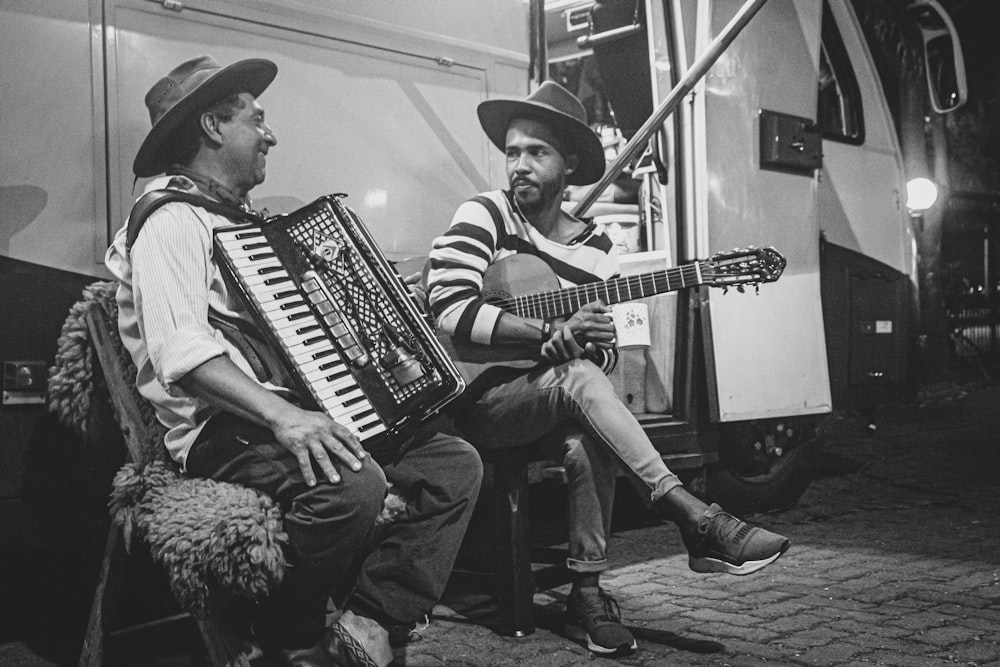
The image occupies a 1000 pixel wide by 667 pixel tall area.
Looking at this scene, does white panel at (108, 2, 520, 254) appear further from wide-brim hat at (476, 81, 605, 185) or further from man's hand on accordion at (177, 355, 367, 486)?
man's hand on accordion at (177, 355, 367, 486)

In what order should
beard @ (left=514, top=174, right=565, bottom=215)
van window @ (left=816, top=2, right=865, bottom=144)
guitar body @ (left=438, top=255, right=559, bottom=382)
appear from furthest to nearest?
van window @ (left=816, top=2, right=865, bottom=144), beard @ (left=514, top=174, right=565, bottom=215), guitar body @ (left=438, top=255, right=559, bottom=382)

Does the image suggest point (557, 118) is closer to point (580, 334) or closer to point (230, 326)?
point (580, 334)

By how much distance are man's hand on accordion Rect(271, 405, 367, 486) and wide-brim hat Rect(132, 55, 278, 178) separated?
0.87 m

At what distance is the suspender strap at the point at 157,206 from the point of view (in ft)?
7.82

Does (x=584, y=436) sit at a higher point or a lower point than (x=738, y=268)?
lower

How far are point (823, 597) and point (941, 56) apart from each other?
3153 millimetres

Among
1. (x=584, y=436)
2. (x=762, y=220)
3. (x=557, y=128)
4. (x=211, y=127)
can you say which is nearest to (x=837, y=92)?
(x=762, y=220)

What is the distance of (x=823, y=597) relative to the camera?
3383 mm

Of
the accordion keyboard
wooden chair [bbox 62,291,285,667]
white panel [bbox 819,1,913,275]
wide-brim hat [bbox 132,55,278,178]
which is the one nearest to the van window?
white panel [bbox 819,1,913,275]

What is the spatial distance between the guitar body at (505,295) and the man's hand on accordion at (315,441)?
0.99 m

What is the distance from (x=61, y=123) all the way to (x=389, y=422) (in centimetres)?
131

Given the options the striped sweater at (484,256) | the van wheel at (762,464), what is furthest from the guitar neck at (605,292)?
the van wheel at (762,464)

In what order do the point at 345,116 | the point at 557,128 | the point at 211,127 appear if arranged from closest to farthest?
the point at 211,127 < the point at 345,116 < the point at 557,128

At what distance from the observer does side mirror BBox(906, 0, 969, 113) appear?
500cm
